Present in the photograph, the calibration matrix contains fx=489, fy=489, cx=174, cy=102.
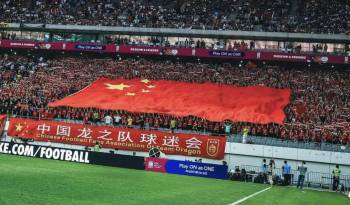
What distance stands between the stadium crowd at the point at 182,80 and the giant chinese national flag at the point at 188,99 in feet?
3.32

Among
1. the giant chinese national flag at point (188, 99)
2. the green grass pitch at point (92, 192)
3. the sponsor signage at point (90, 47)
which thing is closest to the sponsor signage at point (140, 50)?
the sponsor signage at point (90, 47)

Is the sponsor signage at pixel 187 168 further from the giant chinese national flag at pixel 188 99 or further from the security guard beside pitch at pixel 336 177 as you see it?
the giant chinese national flag at pixel 188 99

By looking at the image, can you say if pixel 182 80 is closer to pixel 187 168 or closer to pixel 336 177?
pixel 187 168

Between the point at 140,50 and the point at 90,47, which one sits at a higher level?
the point at 90,47

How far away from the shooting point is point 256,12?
201 ft

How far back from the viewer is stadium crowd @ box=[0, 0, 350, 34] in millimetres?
57406

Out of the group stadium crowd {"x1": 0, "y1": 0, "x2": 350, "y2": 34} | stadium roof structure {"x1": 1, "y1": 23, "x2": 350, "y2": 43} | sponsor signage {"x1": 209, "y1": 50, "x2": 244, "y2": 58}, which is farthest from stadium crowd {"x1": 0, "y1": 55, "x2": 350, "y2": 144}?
stadium crowd {"x1": 0, "y1": 0, "x2": 350, "y2": 34}

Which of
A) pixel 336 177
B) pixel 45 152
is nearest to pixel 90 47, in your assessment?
pixel 45 152

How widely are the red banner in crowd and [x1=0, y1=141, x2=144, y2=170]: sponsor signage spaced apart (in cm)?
476

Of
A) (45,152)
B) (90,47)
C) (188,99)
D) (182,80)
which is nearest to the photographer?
(45,152)

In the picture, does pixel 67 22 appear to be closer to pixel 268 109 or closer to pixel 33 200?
pixel 268 109

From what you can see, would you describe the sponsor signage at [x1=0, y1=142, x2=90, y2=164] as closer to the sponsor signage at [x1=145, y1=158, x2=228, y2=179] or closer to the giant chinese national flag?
the sponsor signage at [x1=145, y1=158, x2=228, y2=179]

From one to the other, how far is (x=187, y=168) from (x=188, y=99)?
14.6m

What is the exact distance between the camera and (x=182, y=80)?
53938 mm
